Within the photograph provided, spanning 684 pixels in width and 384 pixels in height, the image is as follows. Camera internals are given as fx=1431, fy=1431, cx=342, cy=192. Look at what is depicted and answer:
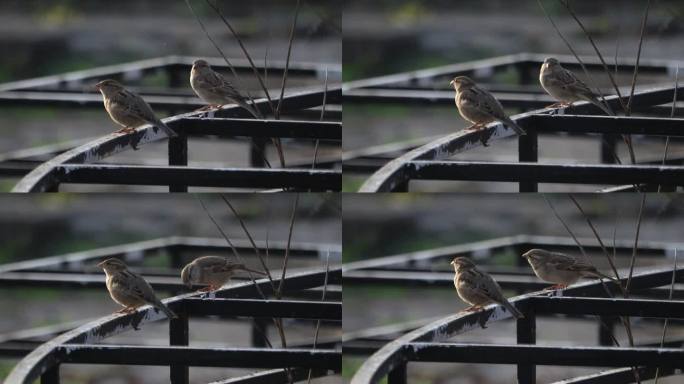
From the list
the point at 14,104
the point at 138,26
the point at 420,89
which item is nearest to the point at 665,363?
the point at 420,89

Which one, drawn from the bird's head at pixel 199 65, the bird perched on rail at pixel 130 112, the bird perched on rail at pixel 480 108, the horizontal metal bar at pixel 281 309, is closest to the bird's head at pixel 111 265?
the horizontal metal bar at pixel 281 309

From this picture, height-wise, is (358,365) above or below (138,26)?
below

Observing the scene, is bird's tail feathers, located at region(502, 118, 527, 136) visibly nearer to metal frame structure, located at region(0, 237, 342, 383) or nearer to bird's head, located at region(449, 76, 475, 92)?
bird's head, located at region(449, 76, 475, 92)

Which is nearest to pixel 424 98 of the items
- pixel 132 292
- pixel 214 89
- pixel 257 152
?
pixel 257 152

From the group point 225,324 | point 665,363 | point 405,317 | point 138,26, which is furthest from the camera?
point 225,324

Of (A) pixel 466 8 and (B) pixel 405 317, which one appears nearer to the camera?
(A) pixel 466 8

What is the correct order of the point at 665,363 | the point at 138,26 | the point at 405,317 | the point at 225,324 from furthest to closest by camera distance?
the point at 225,324 → the point at 405,317 → the point at 138,26 → the point at 665,363

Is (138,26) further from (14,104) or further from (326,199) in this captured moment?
(326,199)
